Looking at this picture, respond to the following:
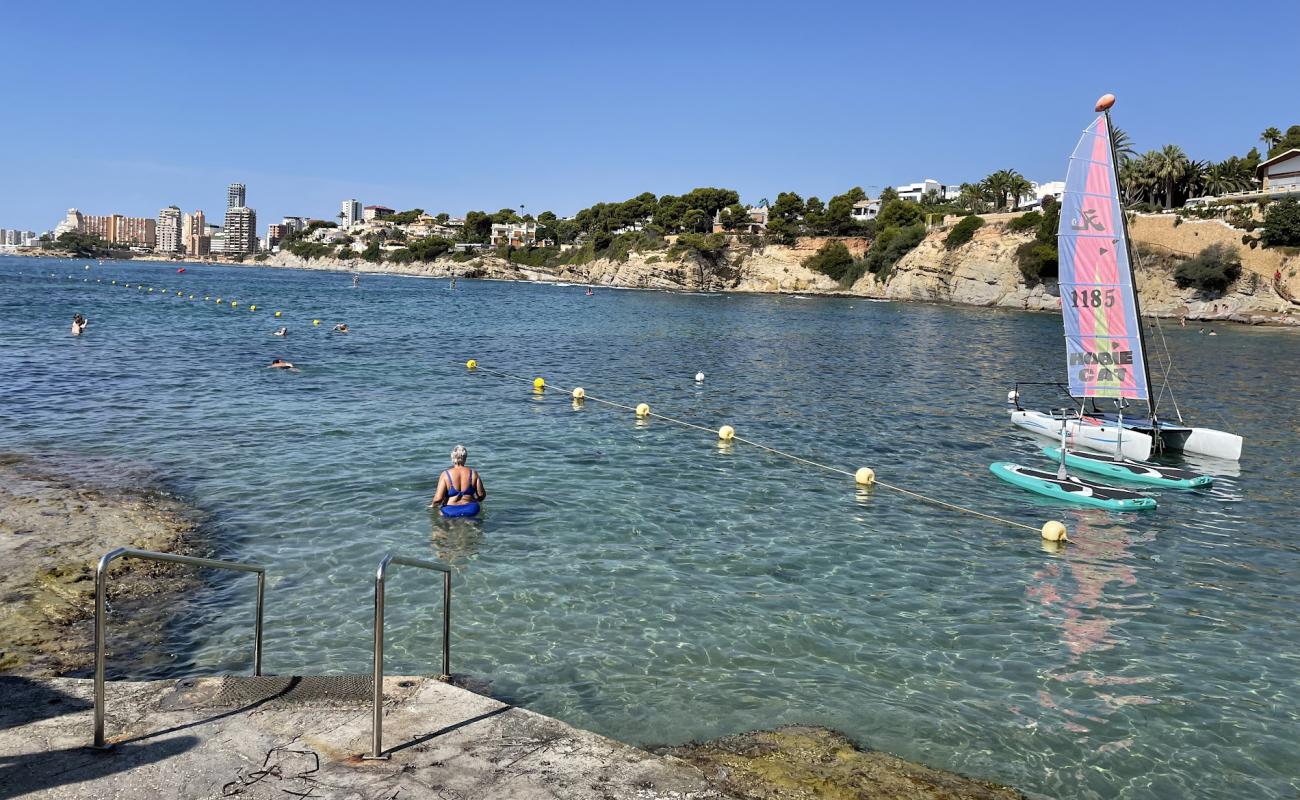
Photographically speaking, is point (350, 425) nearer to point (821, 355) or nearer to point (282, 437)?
point (282, 437)

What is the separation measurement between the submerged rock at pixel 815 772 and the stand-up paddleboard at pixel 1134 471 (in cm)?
1593

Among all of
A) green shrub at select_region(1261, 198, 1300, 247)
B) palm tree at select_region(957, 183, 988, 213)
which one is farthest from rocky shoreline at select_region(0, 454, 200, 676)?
palm tree at select_region(957, 183, 988, 213)

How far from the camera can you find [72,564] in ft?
39.3

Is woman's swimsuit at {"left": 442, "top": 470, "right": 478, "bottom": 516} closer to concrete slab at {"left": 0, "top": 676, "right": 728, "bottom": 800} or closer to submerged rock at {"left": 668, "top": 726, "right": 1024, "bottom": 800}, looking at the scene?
concrete slab at {"left": 0, "top": 676, "right": 728, "bottom": 800}

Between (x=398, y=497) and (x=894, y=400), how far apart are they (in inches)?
851

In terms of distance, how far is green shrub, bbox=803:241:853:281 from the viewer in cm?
14088

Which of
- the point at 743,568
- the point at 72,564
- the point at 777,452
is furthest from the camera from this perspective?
the point at 777,452

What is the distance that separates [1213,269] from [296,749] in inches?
3954

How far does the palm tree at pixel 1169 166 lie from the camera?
4181 inches

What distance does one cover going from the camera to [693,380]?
3703 cm

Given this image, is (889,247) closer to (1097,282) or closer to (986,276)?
(986,276)

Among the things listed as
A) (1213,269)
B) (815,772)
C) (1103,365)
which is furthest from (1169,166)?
(815,772)

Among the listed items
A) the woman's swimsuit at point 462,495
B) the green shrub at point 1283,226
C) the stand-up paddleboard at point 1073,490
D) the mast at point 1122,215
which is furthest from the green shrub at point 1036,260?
the woman's swimsuit at point 462,495

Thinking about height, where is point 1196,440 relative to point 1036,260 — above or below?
below
